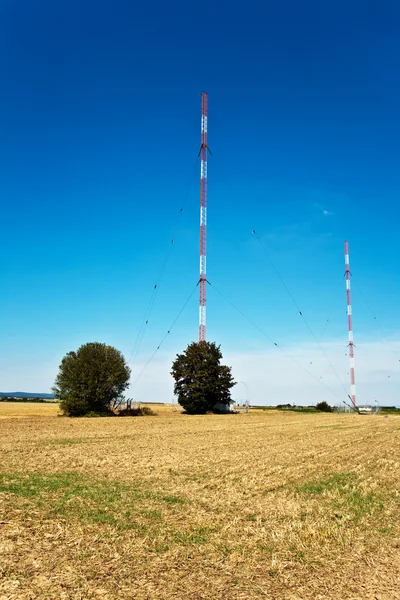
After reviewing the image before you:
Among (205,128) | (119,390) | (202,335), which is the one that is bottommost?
(119,390)

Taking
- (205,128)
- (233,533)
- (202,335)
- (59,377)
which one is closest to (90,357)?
(59,377)

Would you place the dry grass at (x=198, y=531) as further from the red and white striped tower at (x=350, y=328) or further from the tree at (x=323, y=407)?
the tree at (x=323, y=407)

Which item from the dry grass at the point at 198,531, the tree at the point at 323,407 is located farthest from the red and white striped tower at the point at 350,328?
the dry grass at the point at 198,531

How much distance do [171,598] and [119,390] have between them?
69886 mm

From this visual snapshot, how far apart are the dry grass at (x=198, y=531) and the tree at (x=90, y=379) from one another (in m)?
52.6

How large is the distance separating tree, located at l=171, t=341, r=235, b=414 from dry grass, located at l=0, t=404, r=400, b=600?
6979 centimetres

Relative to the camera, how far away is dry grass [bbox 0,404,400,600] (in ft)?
24.6

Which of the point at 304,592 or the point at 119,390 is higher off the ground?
the point at 119,390

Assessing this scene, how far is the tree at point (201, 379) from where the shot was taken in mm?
89688

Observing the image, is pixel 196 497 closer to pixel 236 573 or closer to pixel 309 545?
pixel 309 545

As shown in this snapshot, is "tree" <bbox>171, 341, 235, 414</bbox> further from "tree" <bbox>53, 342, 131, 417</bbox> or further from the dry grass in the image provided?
the dry grass

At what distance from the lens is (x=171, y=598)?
6.98 meters

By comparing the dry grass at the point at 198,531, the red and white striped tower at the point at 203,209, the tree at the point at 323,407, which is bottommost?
the dry grass at the point at 198,531

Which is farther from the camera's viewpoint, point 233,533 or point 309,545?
point 233,533
